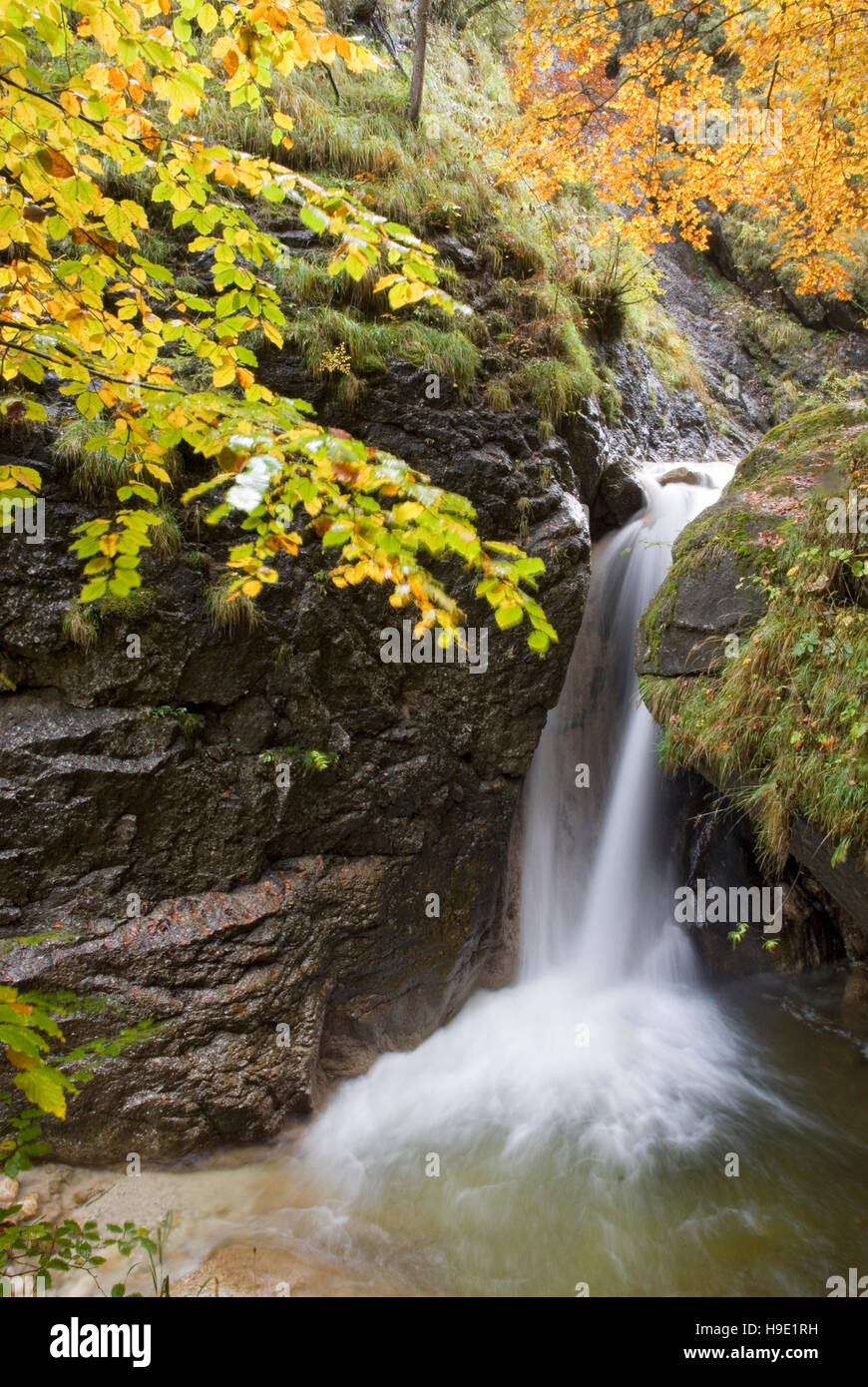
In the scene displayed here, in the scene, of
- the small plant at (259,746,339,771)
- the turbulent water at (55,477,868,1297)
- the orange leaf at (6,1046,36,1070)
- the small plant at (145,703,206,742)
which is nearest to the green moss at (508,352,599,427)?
the turbulent water at (55,477,868,1297)

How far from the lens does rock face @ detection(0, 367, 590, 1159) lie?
14.3 ft

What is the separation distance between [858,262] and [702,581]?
11.8 m

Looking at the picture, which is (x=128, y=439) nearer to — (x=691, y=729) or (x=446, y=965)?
(x=691, y=729)

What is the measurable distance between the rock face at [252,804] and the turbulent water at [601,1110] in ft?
1.89

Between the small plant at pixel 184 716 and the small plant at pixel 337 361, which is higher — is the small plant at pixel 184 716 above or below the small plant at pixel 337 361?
below

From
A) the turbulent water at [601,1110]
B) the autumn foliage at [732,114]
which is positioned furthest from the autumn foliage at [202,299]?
the autumn foliage at [732,114]

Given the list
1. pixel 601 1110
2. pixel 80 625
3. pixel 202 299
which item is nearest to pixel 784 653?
pixel 601 1110

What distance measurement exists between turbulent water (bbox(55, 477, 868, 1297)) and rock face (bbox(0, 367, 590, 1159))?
0.58 meters

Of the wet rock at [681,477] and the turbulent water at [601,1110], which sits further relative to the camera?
the wet rock at [681,477]

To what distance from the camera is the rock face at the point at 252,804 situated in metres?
4.35

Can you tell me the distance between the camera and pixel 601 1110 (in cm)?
527

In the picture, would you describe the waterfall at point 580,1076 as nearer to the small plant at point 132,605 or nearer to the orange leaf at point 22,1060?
the orange leaf at point 22,1060

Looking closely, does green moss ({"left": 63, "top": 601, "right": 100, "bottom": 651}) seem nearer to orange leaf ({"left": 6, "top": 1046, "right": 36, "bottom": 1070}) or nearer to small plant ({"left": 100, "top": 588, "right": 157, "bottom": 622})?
small plant ({"left": 100, "top": 588, "right": 157, "bottom": 622})

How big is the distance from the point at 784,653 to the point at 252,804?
389 centimetres
